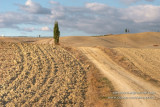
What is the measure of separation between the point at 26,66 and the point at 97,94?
796 cm

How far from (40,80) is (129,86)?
7207mm

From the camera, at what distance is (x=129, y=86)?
17.3 meters

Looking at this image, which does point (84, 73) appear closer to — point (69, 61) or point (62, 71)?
point (62, 71)

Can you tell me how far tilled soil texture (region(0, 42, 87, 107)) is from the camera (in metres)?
13.6

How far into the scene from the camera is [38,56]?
24.5m

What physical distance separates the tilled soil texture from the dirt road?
2.65 m

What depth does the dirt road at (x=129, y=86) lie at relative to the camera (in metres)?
14.1

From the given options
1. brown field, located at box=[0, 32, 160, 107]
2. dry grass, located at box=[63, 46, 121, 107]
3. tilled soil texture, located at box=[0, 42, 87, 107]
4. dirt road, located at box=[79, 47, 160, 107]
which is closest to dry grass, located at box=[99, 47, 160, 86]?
brown field, located at box=[0, 32, 160, 107]

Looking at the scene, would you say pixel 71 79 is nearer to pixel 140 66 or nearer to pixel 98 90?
pixel 98 90

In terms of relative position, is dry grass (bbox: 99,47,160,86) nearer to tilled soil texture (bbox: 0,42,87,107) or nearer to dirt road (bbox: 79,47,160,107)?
dirt road (bbox: 79,47,160,107)

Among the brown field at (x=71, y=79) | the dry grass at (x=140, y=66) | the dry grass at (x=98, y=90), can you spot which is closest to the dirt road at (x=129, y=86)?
the brown field at (x=71, y=79)

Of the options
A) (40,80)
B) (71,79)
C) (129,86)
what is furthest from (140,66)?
(40,80)

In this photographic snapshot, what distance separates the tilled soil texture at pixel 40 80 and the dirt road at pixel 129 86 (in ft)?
8.70

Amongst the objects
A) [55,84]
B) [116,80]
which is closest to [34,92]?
[55,84]
